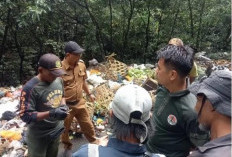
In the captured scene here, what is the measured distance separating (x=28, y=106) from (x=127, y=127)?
1.72 meters

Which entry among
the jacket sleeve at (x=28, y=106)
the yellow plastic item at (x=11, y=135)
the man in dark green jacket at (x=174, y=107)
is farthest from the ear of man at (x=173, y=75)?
the yellow plastic item at (x=11, y=135)

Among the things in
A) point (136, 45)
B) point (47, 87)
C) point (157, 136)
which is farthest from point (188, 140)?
point (136, 45)

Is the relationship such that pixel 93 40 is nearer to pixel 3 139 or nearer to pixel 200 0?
pixel 200 0

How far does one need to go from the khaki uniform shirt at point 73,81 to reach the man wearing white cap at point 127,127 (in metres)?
2.64

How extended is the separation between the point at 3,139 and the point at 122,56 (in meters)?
7.92

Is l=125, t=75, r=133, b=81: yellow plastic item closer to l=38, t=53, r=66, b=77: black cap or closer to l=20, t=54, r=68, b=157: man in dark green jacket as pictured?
l=20, t=54, r=68, b=157: man in dark green jacket

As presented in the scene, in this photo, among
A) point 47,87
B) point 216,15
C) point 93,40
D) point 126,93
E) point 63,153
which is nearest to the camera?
point 126,93

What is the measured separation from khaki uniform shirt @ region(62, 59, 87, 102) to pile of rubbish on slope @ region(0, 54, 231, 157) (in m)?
1.22

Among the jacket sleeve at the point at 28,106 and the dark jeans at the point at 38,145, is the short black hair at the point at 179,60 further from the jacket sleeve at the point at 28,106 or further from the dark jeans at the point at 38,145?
the dark jeans at the point at 38,145

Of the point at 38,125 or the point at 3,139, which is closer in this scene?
the point at 38,125

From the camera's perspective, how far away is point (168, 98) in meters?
2.60

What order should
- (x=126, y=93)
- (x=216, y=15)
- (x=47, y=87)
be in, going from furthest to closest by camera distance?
(x=216, y=15)
(x=47, y=87)
(x=126, y=93)

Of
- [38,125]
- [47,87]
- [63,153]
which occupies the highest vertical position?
[47,87]

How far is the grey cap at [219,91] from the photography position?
1.78 metres
